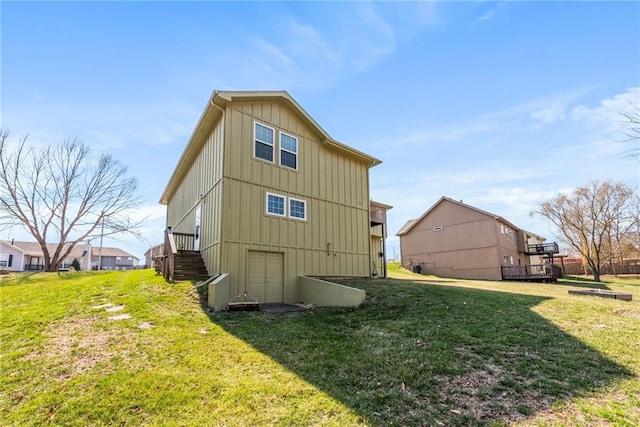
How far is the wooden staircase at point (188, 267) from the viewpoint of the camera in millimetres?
11398

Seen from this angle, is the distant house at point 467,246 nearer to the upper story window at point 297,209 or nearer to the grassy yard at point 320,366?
the grassy yard at point 320,366

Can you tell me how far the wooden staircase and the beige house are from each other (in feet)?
0.15

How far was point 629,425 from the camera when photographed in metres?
3.52

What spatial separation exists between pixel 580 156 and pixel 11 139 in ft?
107

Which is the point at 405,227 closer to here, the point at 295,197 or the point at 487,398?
the point at 295,197

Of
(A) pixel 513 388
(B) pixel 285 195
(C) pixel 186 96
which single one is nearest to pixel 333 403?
(A) pixel 513 388

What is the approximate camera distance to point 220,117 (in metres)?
11.9

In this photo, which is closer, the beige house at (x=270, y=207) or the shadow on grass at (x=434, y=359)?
the shadow on grass at (x=434, y=359)

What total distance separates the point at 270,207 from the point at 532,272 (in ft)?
76.7

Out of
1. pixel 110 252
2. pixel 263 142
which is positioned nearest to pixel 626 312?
pixel 263 142

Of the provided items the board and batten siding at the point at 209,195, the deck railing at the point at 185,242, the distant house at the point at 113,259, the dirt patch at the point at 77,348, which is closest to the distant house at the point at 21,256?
the distant house at the point at 113,259

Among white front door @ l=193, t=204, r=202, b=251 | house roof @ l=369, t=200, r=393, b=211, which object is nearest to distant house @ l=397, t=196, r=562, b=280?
house roof @ l=369, t=200, r=393, b=211

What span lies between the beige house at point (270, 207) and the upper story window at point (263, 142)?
0.13 ft

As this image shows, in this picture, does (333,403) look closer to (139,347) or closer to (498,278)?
(139,347)
